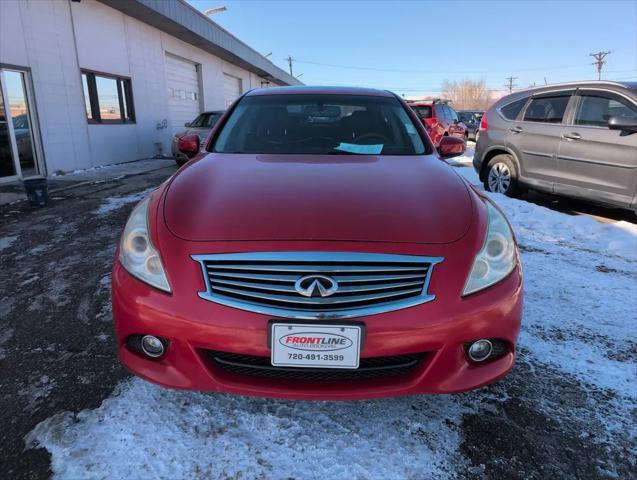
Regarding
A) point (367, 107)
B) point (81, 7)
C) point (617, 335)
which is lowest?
point (617, 335)

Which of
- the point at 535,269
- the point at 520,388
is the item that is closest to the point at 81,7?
the point at 535,269

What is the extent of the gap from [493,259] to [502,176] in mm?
5434

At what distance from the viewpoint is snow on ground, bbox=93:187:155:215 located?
588cm

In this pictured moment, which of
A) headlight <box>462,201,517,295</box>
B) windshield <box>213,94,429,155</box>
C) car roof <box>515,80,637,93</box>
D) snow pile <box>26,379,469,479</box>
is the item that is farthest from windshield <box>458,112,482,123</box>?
snow pile <box>26,379,469,479</box>

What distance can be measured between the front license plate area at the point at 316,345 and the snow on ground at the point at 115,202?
498cm

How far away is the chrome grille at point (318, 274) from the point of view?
157cm

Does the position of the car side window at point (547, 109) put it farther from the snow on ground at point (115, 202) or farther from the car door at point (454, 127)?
the car door at point (454, 127)

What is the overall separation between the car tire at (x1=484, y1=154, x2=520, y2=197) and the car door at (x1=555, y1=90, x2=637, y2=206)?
28.8 inches

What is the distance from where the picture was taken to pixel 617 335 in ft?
8.73

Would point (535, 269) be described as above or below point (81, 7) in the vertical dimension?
below

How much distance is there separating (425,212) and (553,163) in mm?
4864

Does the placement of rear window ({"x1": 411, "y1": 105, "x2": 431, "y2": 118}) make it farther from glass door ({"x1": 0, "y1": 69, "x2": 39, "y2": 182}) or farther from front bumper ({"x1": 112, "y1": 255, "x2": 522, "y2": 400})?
front bumper ({"x1": 112, "y1": 255, "x2": 522, "y2": 400})

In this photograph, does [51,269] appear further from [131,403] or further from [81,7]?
[81,7]

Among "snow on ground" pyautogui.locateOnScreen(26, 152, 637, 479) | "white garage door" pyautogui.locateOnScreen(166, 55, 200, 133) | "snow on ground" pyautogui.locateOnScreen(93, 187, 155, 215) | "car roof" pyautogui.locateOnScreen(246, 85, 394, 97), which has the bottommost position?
"snow on ground" pyautogui.locateOnScreen(26, 152, 637, 479)
